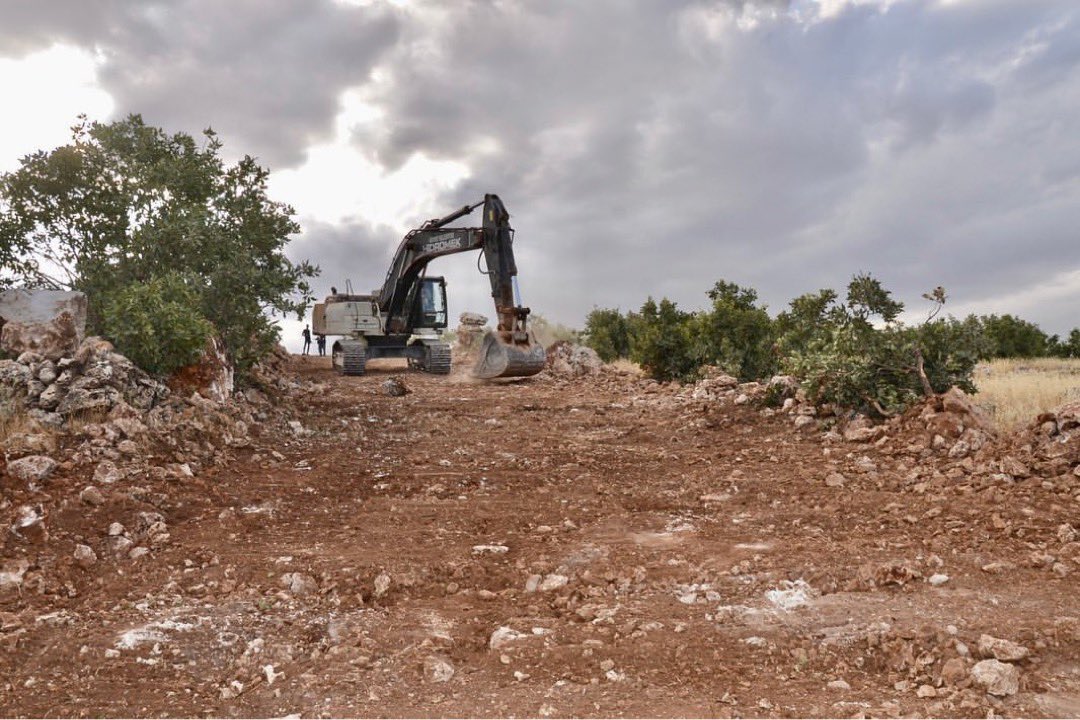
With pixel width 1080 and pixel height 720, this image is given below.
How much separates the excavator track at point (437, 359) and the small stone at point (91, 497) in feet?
53.1

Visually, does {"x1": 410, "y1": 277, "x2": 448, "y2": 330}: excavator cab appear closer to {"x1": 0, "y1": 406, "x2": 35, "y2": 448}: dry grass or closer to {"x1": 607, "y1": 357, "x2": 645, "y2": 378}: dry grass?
{"x1": 607, "y1": 357, "x2": 645, "y2": 378}: dry grass

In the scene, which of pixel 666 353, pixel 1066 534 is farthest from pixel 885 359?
pixel 666 353

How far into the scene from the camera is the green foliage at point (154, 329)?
10.6m

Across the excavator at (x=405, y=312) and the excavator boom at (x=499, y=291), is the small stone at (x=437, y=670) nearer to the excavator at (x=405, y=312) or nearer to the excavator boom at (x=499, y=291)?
the excavator boom at (x=499, y=291)

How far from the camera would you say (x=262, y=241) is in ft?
48.4

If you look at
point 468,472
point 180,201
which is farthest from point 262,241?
point 468,472

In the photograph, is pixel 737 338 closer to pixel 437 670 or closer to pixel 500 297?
pixel 500 297

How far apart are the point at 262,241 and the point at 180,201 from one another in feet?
5.14

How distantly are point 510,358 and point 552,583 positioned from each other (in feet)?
33.1

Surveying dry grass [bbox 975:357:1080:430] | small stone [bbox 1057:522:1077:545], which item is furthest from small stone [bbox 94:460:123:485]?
dry grass [bbox 975:357:1080:430]

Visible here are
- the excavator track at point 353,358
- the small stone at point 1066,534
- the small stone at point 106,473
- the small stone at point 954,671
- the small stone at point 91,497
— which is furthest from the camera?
the excavator track at point 353,358

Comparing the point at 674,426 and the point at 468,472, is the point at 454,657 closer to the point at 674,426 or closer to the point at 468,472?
the point at 468,472

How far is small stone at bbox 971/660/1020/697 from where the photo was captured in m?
4.00

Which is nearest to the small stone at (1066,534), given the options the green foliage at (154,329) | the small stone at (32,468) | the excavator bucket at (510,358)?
the small stone at (32,468)
